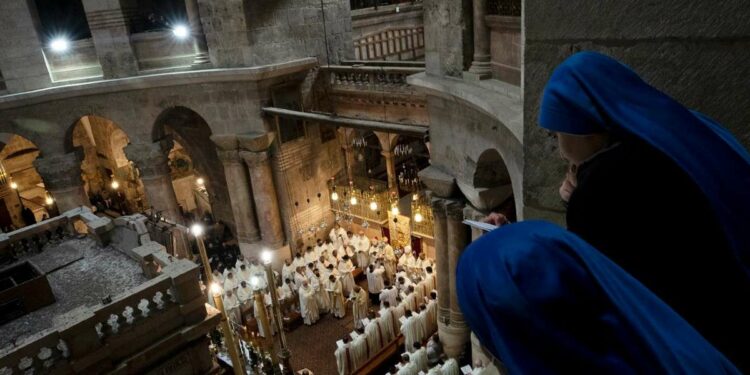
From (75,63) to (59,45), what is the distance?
0.57 metres

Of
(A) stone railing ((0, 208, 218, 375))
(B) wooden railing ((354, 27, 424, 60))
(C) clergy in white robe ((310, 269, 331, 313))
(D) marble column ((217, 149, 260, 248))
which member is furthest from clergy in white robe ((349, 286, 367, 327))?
(B) wooden railing ((354, 27, 424, 60))

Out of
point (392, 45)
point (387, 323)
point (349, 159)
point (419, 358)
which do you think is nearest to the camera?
point (419, 358)

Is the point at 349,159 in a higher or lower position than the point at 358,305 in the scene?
higher

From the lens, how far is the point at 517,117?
5.44m

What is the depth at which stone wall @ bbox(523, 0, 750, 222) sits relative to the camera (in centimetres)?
260

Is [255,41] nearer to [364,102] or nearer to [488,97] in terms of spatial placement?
[364,102]

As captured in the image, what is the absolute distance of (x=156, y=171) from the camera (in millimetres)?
14570

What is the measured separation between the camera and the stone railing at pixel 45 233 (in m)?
9.36

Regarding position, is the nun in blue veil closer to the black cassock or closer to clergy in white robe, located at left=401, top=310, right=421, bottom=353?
the black cassock

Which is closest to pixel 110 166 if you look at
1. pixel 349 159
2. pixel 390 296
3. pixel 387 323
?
pixel 349 159

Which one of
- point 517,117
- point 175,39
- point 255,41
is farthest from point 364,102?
point 517,117

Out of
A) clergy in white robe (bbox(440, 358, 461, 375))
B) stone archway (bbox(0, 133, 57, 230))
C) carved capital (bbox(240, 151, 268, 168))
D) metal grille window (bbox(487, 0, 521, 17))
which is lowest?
clergy in white robe (bbox(440, 358, 461, 375))

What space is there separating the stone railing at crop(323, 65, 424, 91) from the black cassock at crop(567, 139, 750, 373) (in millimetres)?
10315

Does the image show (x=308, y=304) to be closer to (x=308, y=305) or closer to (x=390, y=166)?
(x=308, y=305)
